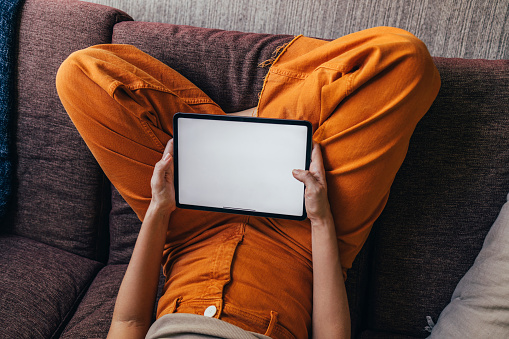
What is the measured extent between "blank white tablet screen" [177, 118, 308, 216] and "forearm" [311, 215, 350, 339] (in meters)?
0.07

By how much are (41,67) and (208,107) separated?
1.88 ft

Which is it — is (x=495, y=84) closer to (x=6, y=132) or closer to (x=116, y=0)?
(x=116, y=0)

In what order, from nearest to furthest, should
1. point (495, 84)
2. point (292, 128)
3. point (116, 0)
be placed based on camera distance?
point (292, 128) < point (495, 84) < point (116, 0)

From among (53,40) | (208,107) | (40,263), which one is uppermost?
(53,40)

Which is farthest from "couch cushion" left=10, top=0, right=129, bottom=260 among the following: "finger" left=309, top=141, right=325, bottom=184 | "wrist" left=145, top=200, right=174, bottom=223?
"finger" left=309, top=141, right=325, bottom=184

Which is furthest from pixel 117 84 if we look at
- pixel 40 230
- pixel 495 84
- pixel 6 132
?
pixel 495 84

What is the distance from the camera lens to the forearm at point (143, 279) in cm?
82

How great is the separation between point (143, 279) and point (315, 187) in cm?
47

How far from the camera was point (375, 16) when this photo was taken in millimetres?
1087

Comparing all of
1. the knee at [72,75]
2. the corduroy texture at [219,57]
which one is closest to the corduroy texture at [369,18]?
the corduroy texture at [219,57]

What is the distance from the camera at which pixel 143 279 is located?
83 centimetres

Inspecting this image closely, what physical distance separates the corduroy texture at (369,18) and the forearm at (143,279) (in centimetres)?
73

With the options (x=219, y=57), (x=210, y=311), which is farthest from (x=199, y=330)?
(x=219, y=57)

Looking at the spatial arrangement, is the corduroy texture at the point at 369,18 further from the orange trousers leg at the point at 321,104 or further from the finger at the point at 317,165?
the finger at the point at 317,165
